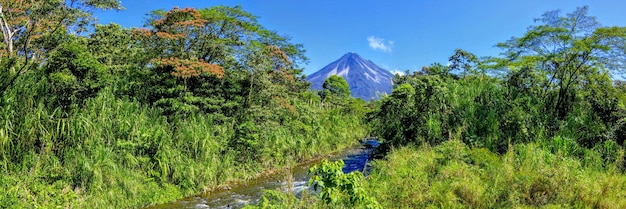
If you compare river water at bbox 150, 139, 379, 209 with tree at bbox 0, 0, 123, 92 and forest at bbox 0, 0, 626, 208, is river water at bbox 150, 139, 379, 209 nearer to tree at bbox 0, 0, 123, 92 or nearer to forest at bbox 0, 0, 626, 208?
forest at bbox 0, 0, 626, 208

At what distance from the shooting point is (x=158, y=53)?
1217 centimetres

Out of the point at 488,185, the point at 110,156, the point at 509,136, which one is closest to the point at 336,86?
the point at 509,136

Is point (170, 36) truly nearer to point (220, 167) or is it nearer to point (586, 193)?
point (220, 167)

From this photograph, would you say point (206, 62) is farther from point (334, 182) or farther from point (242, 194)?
point (334, 182)

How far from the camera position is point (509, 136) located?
32.0 ft

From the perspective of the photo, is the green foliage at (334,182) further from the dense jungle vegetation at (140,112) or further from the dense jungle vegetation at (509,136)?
the dense jungle vegetation at (140,112)

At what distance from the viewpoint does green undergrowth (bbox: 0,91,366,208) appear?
7.09 metres

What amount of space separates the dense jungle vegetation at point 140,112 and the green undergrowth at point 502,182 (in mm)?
4756

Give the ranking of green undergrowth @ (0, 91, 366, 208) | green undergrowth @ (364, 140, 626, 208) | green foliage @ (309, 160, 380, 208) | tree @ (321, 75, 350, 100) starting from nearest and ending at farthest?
1. green foliage @ (309, 160, 380, 208)
2. green undergrowth @ (364, 140, 626, 208)
3. green undergrowth @ (0, 91, 366, 208)
4. tree @ (321, 75, 350, 100)

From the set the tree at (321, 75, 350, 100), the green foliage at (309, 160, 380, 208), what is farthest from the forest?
the tree at (321, 75, 350, 100)

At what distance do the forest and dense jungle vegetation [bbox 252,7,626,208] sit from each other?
4 centimetres

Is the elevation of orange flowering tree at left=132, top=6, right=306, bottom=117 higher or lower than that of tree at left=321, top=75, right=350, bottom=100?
lower

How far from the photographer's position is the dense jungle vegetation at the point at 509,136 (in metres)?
6.07

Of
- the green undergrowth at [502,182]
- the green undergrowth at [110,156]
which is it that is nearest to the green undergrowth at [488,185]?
the green undergrowth at [502,182]
